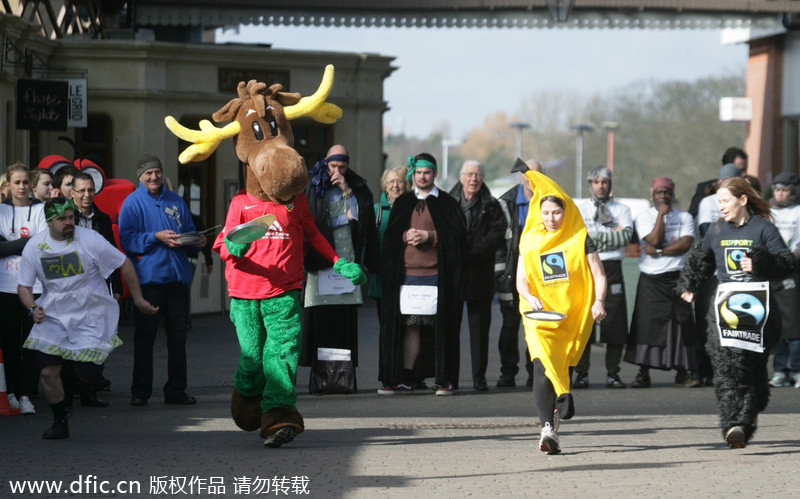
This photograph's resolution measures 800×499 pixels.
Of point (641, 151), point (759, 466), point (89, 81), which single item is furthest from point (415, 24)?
point (641, 151)

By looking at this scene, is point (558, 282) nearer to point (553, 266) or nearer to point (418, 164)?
point (553, 266)

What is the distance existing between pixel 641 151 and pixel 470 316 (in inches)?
2897

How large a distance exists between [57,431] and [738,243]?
4783mm

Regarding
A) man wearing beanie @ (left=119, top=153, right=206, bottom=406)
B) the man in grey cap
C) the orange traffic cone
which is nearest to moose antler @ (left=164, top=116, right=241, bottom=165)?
man wearing beanie @ (left=119, top=153, right=206, bottom=406)

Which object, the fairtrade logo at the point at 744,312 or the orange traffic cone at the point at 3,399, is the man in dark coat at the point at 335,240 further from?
the fairtrade logo at the point at 744,312

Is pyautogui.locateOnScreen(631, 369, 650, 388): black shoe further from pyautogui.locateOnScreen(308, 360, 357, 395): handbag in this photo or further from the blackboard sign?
the blackboard sign

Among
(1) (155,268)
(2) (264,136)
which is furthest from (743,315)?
(1) (155,268)

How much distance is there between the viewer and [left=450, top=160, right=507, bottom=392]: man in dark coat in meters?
13.5

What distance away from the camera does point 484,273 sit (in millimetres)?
13641

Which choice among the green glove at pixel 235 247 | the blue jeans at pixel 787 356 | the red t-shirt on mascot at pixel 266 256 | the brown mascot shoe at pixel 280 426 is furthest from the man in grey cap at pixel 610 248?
the green glove at pixel 235 247

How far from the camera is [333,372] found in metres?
13.1

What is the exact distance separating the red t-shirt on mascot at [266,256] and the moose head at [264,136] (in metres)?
0.10

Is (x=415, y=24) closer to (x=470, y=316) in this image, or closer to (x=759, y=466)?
(x=470, y=316)

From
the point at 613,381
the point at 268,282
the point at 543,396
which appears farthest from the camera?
the point at 613,381
